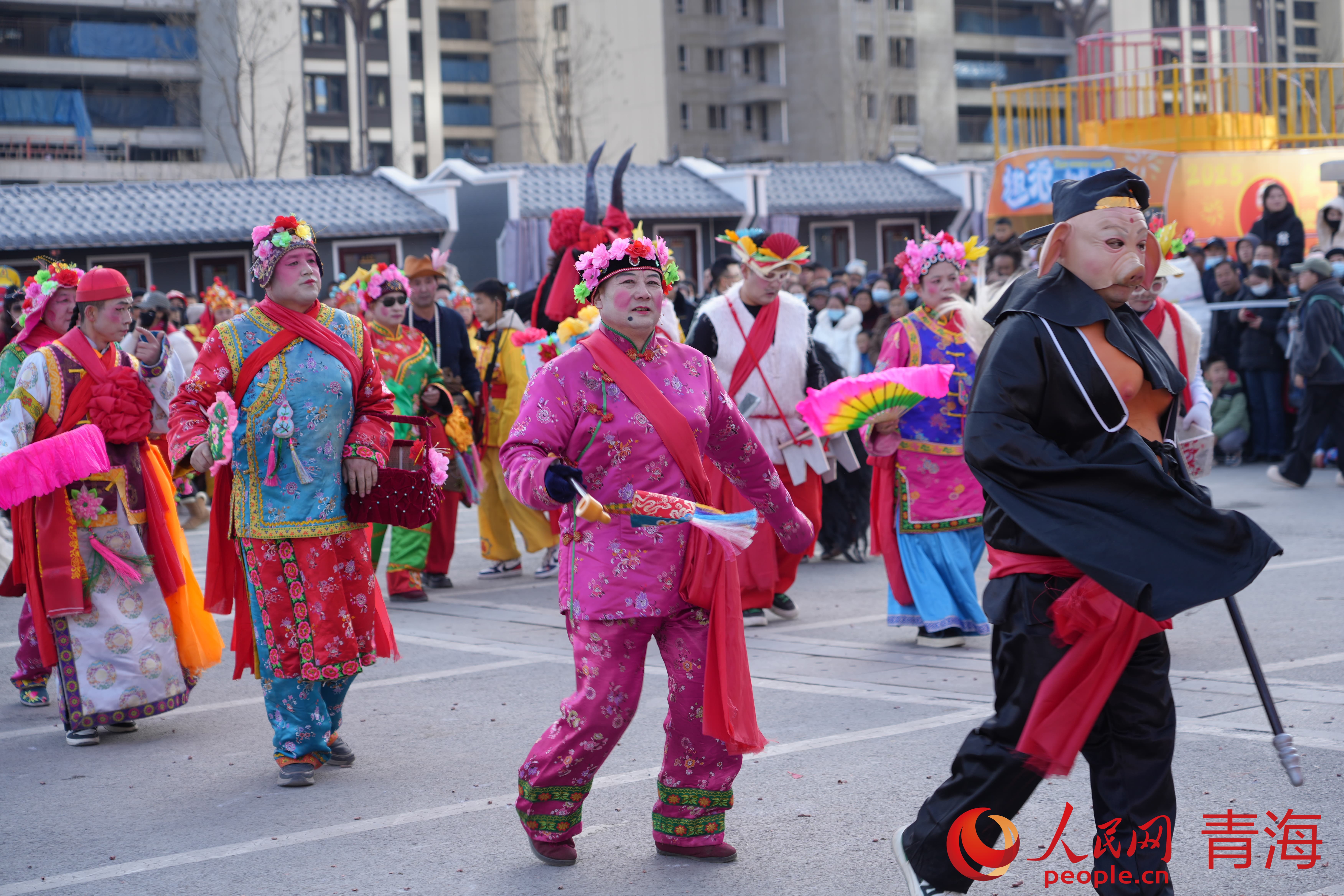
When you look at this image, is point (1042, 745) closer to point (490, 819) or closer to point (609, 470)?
point (609, 470)

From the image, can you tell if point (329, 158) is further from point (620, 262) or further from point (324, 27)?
point (620, 262)

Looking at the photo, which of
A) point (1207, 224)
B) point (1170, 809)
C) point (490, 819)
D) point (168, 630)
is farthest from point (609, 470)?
point (1207, 224)

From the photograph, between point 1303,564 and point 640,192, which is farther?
point 640,192

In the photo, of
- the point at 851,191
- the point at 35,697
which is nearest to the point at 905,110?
the point at 851,191

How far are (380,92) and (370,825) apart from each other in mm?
55637

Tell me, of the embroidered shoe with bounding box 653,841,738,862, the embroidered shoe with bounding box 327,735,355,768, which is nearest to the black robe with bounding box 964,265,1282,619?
the embroidered shoe with bounding box 653,841,738,862

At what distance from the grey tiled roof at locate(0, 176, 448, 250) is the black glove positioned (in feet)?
75.9

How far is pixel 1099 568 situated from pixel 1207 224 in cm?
1814

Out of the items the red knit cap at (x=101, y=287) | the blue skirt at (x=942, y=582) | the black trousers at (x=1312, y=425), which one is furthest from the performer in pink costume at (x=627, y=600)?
the black trousers at (x=1312, y=425)

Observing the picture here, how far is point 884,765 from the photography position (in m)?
5.40

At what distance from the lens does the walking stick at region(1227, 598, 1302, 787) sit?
360 cm

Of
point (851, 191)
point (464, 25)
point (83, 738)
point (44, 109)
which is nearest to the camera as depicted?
point (83, 738)

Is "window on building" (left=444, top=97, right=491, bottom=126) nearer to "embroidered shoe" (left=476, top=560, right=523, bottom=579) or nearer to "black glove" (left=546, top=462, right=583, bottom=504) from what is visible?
"embroidered shoe" (left=476, top=560, right=523, bottom=579)

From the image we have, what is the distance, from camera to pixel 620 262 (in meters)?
4.67
